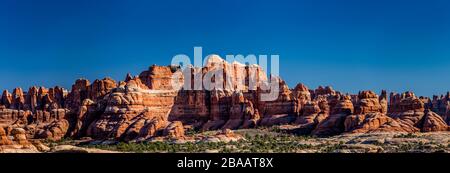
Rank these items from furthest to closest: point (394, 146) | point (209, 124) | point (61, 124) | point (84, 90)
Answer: point (84, 90) < point (209, 124) < point (61, 124) < point (394, 146)

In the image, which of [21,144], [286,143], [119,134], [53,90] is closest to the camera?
[21,144]

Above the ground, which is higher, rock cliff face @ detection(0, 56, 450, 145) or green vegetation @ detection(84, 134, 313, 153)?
rock cliff face @ detection(0, 56, 450, 145)

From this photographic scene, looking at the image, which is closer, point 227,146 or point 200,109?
point 227,146

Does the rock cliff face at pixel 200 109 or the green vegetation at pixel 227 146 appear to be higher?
the rock cliff face at pixel 200 109

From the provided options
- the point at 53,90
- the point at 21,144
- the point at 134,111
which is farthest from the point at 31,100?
the point at 21,144

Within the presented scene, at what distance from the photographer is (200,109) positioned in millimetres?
125688

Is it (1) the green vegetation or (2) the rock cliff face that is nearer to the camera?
(1) the green vegetation

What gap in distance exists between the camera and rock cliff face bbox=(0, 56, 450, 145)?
9556 centimetres

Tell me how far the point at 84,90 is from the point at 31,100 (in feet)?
71.4

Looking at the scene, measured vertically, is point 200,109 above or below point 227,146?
above

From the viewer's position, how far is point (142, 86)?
125m

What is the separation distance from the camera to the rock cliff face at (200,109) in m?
95.6

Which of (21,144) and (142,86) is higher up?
(142,86)
